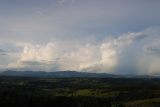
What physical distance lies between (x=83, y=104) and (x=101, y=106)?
11.6 m

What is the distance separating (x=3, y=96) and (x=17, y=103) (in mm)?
11147

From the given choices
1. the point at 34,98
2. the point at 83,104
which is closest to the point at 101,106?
the point at 83,104

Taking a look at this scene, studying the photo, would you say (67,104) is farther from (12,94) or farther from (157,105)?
(157,105)

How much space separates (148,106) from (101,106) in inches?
1163

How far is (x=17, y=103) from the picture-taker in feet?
591

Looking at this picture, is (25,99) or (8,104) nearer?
(8,104)

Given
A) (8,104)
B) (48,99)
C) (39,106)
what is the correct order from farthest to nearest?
(48,99) < (39,106) < (8,104)

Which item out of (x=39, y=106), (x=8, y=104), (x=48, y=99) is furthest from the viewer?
(x=48, y=99)

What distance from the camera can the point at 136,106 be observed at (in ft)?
627

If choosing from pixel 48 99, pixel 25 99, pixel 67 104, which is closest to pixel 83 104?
pixel 67 104

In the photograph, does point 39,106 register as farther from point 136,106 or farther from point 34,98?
point 136,106

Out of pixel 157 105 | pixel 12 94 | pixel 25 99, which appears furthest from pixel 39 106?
pixel 157 105

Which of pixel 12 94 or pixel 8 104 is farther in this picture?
pixel 12 94

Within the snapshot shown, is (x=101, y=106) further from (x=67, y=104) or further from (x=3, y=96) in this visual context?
(x=3, y=96)
